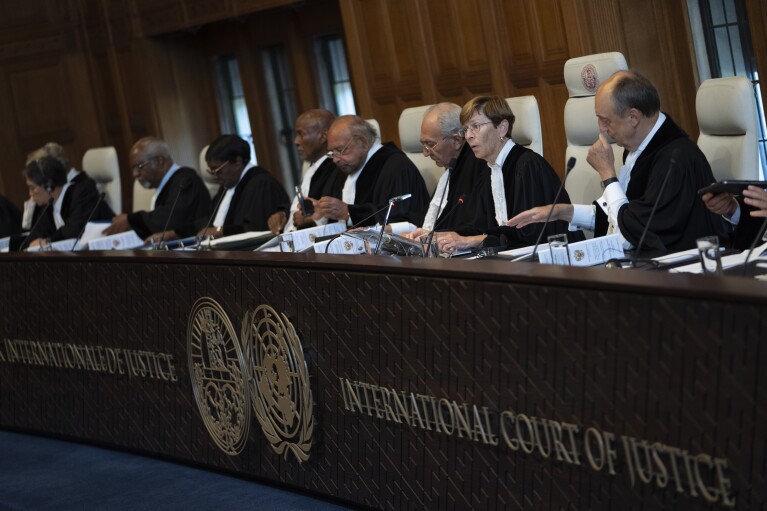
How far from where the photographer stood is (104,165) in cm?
888

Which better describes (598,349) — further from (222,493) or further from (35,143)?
(35,143)

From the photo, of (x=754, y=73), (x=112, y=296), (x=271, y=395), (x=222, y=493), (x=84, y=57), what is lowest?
(x=222, y=493)

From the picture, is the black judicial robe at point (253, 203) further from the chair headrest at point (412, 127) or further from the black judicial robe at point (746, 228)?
the black judicial robe at point (746, 228)

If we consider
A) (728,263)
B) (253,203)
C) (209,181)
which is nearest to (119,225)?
(209,181)

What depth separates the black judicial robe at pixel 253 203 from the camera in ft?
22.7

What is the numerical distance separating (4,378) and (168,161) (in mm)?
2700

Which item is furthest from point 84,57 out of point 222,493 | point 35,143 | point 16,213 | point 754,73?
point 222,493

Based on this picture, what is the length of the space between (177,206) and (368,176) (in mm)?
1942

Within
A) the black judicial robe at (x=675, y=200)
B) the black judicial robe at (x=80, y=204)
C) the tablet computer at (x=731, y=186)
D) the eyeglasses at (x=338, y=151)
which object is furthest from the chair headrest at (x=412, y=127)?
the black judicial robe at (x=80, y=204)

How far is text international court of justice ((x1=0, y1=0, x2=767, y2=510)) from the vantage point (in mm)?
2555

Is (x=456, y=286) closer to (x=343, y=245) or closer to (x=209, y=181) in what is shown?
Result: (x=343, y=245)

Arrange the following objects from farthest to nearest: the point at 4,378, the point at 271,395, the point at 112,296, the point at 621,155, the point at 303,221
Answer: the point at 303,221 < the point at 4,378 < the point at 621,155 < the point at 112,296 < the point at 271,395

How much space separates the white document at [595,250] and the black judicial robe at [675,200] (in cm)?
29

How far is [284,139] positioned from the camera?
10664 mm
